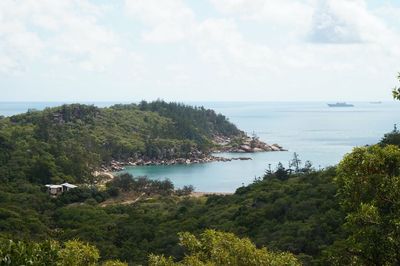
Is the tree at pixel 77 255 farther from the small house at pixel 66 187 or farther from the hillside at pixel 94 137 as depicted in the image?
the hillside at pixel 94 137

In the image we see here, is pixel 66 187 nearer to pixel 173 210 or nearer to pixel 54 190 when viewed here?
pixel 54 190

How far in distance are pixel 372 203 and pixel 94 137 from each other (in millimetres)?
99943

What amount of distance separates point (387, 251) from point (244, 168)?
90382mm

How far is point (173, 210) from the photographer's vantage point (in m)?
50.7

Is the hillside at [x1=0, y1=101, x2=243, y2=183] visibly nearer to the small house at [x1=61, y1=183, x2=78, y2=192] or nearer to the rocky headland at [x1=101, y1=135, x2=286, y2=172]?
the rocky headland at [x1=101, y1=135, x2=286, y2=172]

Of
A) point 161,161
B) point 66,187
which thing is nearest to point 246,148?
point 161,161

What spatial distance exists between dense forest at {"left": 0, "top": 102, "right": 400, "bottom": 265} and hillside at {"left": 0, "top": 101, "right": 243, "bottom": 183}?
321mm

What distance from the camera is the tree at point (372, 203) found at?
7.94 metres

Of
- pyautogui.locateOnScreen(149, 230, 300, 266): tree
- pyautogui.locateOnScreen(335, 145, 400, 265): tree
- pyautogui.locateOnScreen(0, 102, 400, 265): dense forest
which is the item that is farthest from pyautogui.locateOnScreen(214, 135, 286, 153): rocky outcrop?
pyautogui.locateOnScreen(335, 145, 400, 265): tree

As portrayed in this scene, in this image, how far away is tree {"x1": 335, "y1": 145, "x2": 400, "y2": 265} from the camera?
26.1 feet

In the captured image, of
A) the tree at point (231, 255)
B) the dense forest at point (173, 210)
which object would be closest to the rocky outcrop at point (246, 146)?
the dense forest at point (173, 210)

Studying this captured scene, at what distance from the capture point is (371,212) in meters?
7.88

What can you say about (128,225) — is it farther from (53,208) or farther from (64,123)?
(64,123)

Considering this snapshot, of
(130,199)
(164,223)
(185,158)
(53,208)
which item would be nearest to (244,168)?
(185,158)
